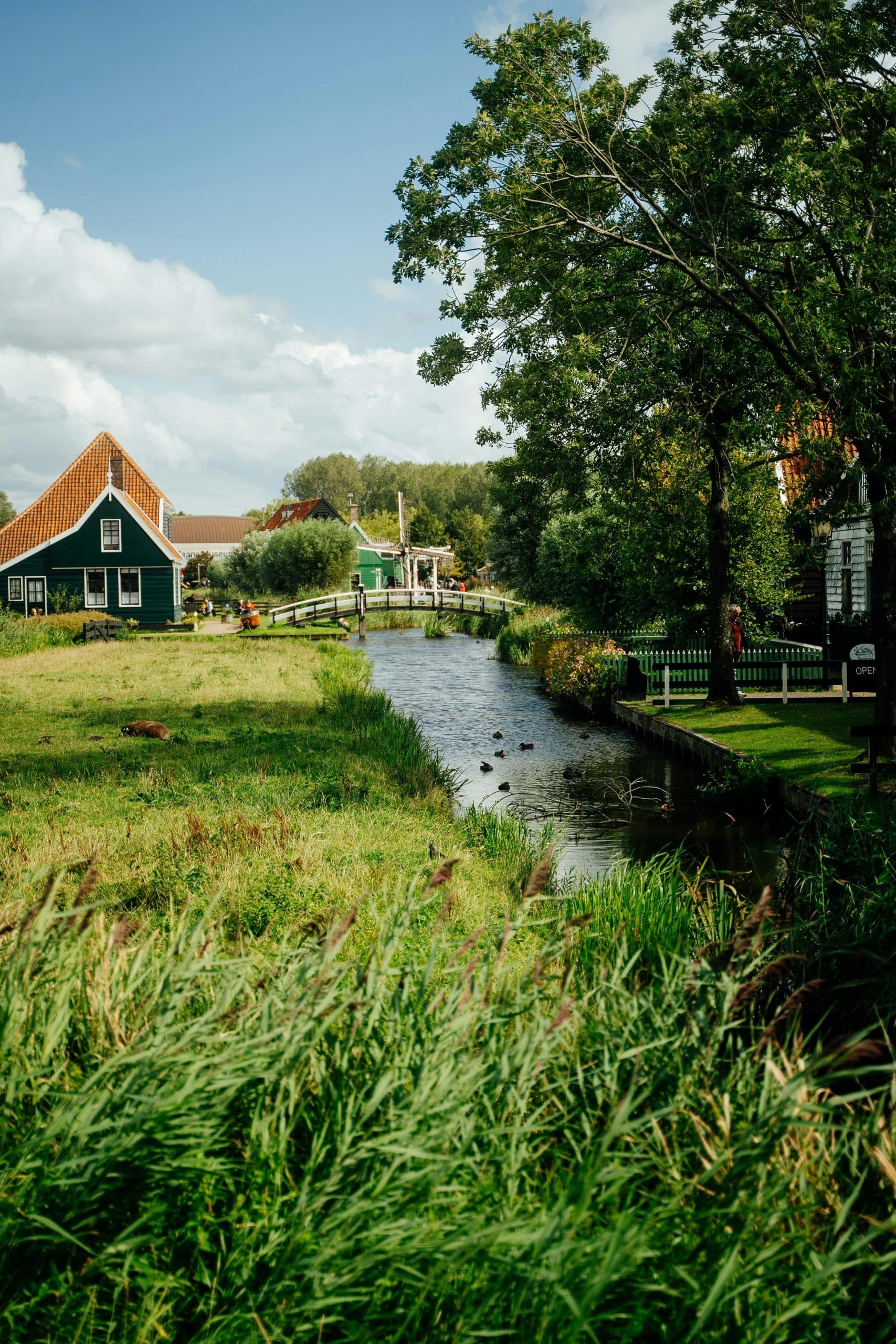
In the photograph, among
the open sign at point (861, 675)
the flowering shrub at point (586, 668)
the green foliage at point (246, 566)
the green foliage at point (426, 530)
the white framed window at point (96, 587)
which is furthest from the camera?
the green foliage at point (426, 530)

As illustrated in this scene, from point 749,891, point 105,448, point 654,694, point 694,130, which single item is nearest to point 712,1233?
point 749,891

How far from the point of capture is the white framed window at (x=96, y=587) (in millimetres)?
46812

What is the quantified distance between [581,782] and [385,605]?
125 feet

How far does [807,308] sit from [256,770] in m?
8.42

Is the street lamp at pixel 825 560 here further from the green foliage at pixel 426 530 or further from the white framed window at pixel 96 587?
the green foliage at pixel 426 530

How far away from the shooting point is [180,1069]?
2.66 meters

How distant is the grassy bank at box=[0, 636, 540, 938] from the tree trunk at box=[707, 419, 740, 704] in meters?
6.38

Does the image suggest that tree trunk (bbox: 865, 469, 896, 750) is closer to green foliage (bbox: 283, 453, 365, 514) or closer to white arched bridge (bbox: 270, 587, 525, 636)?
white arched bridge (bbox: 270, 587, 525, 636)

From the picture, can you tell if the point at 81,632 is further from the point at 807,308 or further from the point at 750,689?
the point at 807,308

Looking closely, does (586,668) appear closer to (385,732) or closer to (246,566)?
(385,732)

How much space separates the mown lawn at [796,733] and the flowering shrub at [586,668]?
9.20 feet

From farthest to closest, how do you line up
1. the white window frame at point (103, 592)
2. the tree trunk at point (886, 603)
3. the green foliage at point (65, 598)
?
the white window frame at point (103, 592), the green foliage at point (65, 598), the tree trunk at point (886, 603)

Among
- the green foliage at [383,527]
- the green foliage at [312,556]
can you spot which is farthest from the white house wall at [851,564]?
the green foliage at [383,527]

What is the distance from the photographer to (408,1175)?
2.33 meters
